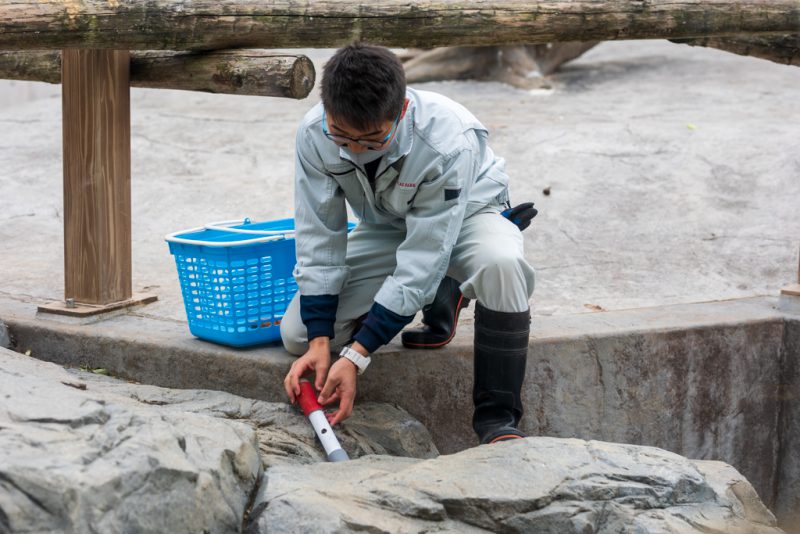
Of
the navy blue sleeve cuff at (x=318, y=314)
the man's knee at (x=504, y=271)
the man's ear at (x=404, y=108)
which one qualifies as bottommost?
the navy blue sleeve cuff at (x=318, y=314)

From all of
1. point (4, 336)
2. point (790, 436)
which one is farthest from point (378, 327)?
point (790, 436)

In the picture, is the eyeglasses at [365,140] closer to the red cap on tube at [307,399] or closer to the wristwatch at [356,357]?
the wristwatch at [356,357]

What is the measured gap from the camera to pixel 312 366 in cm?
286

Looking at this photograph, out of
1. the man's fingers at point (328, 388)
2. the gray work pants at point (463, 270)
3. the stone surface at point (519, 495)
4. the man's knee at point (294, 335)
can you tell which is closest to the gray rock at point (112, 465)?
the stone surface at point (519, 495)

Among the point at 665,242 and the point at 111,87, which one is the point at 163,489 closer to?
the point at 111,87

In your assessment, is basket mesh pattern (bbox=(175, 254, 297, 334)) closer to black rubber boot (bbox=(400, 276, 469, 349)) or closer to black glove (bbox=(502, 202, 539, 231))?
black rubber boot (bbox=(400, 276, 469, 349))

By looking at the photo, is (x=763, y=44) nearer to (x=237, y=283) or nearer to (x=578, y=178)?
(x=578, y=178)

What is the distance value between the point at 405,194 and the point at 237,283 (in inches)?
25.2

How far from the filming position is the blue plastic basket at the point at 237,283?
120 inches

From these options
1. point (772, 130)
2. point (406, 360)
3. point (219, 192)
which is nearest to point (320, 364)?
point (406, 360)

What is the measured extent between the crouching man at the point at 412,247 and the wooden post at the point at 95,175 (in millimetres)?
878

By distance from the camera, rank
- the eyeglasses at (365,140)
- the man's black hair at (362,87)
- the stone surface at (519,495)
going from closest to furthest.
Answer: the stone surface at (519,495) < the man's black hair at (362,87) < the eyeglasses at (365,140)

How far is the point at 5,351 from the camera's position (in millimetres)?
2939

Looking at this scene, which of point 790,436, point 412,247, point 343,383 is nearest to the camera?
point 343,383
